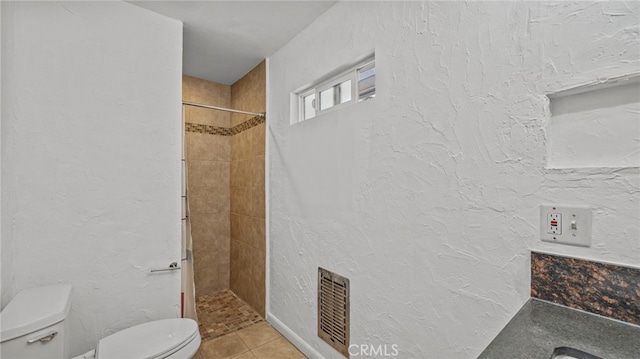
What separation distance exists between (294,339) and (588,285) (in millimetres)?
1920

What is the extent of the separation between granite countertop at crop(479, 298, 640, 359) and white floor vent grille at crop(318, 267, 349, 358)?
103 centimetres

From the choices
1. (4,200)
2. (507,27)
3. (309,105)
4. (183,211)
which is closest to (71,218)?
(4,200)

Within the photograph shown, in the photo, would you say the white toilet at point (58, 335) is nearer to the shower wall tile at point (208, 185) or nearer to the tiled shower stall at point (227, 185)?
the tiled shower stall at point (227, 185)

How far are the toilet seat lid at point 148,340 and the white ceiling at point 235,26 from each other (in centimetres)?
199

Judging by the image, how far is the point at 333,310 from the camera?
1843mm

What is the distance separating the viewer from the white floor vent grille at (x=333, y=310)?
175 centimetres

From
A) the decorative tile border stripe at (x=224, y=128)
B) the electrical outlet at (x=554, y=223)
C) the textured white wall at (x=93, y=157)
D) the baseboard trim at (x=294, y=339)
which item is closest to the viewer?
the electrical outlet at (x=554, y=223)

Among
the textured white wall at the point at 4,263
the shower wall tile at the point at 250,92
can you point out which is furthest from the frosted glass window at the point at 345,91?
the textured white wall at the point at 4,263

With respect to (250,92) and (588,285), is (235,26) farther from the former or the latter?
(588,285)

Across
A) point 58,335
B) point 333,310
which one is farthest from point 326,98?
point 58,335

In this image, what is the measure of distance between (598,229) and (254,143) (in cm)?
249

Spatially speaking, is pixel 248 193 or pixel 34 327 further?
pixel 248 193

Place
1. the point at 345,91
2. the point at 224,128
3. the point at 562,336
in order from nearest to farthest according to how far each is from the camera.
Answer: the point at 562,336 < the point at 345,91 < the point at 224,128

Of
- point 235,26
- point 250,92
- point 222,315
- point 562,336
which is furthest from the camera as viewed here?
point 250,92
